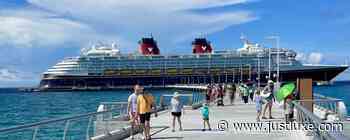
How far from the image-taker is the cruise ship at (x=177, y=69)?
131 m

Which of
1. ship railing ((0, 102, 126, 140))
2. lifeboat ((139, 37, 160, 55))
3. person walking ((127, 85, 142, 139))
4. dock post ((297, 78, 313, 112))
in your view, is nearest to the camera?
ship railing ((0, 102, 126, 140))

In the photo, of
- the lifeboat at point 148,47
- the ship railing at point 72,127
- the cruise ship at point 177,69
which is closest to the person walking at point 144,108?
the ship railing at point 72,127

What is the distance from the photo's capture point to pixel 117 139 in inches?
597

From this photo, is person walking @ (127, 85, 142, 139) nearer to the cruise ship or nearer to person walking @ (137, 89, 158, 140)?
person walking @ (137, 89, 158, 140)

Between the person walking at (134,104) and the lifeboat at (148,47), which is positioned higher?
the lifeboat at (148,47)

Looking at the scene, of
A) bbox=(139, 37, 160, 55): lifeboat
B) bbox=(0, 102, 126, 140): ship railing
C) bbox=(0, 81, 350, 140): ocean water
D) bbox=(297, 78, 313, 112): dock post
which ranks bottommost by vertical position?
bbox=(0, 81, 350, 140): ocean water

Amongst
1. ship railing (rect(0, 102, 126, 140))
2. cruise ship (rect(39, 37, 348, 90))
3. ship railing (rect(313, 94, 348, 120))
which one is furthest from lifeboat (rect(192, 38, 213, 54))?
ship railing (rect(0, 102, 126, 140))

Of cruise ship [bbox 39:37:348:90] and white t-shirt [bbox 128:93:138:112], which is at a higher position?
cruise ship [bbox 39:37:348:90]

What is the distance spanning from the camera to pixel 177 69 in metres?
134

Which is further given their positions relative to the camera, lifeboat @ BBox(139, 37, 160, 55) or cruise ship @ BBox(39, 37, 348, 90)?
lifeboat @ BBox(139, 37, 160, 55)

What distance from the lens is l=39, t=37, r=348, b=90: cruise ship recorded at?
131 m

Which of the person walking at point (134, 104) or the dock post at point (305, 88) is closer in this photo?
the person walking at point (134, 104)

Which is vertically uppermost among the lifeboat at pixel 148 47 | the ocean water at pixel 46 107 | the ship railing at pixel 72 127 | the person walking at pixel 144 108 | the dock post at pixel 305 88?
the lifeboat at pixel 148 47

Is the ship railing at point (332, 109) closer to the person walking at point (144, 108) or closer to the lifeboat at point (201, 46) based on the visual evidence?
the person walking at point (144, 108)
